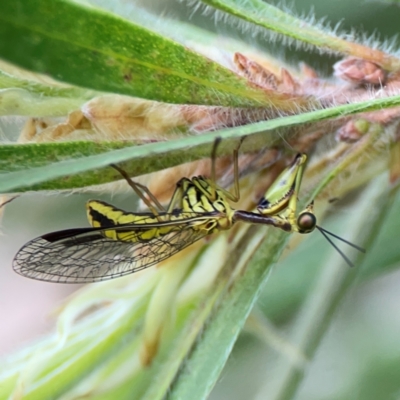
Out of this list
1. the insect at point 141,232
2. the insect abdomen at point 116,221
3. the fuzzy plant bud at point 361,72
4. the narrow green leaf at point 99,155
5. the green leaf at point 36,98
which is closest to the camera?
the narrow green leaf at point 99,155

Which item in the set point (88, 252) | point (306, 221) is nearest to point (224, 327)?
point (306, 221)

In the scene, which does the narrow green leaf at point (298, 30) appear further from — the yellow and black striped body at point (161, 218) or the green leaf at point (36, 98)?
the yellow and black striped body at point (161, 218)

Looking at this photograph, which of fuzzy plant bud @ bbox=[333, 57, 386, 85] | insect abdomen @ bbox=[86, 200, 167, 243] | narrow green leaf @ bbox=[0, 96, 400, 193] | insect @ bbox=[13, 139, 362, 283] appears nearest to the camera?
narrow green leaf @ bbox=[0, 96, 400, 193]

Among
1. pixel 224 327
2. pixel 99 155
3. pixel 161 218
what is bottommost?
pixel 224 327

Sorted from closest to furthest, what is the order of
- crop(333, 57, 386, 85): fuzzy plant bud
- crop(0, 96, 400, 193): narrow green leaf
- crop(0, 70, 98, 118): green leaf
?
crop(0, 96, 400, 193): narrow green leaf, crop(0, 70, 98, 118): green leaf, crop(333, 57, 386, 85): fuzzy plant bud

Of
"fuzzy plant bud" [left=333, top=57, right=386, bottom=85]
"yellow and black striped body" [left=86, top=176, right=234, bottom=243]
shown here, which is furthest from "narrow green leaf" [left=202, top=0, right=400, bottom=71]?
"yellow and black striped body" [left=86, top=176, right=234, bottom=243]

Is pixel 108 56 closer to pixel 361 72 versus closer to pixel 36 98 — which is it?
pixel 36 98

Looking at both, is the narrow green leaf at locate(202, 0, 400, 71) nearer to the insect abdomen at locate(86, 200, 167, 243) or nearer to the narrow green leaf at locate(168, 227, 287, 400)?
the narrow green leaf at locate(168, 227, 287, 400)

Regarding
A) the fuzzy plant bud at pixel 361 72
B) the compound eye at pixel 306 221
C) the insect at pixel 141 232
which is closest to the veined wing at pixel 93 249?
the insect at pixel 141 232
